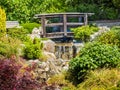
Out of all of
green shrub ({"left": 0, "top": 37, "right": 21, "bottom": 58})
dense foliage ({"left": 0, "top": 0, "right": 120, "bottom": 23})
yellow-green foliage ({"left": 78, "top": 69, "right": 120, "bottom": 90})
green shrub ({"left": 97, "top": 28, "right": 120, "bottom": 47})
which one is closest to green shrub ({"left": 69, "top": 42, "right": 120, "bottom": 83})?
yellow-green foliage ({"left": 78, "top": 69, "right": 120, "bottom": 90})

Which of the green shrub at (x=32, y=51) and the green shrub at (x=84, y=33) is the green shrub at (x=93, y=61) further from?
the green shrub at (x=84, y=33)

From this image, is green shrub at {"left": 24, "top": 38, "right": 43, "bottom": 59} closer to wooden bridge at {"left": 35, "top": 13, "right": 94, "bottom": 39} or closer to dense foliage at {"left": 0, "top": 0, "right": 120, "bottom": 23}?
wooden bridge at {"left": 35, "top": 13, "right": 94, "bottom": 39}

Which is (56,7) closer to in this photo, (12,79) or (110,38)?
(110,38)

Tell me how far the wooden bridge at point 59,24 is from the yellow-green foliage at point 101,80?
9.97m

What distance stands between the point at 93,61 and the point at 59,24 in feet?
32.6

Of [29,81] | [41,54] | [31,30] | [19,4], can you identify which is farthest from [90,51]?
[19,4]

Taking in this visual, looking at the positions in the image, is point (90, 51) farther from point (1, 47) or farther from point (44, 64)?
point (1, 47)

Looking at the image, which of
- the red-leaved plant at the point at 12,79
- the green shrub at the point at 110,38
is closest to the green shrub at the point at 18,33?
the green shrub at the point at 110,38

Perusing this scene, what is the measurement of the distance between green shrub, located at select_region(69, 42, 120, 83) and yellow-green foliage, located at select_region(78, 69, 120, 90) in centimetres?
34

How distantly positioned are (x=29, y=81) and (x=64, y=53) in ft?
40.9

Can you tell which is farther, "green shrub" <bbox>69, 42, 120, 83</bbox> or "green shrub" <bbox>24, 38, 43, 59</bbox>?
"green shrub" <bbox>24, 38, 43, 59</bbox>

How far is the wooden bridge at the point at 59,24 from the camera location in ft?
81.5

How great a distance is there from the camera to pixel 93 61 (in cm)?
1546

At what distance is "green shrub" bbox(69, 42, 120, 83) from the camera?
15414 millimetres
